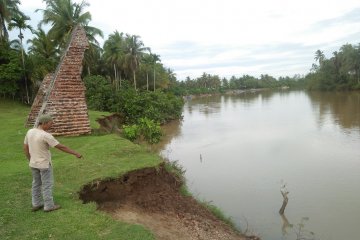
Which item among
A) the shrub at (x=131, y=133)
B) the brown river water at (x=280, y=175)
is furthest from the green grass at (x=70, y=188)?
the brown river water at (x=280, y=175)

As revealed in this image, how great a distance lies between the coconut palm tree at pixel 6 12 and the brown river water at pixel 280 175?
1679 cm

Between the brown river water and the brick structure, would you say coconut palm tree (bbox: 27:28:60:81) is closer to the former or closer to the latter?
the brown river water

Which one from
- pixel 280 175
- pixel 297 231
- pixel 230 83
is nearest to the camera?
pixel 297 231

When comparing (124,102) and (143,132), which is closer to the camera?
(143,132)

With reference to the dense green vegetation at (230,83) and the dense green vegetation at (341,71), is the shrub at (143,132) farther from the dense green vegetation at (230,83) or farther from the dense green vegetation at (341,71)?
the dense green vegetation at (230,83)

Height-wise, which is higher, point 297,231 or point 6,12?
point 6,12

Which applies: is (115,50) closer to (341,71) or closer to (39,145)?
(39,145)

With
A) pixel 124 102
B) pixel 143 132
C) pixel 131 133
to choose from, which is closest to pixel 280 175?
pixel 143 132

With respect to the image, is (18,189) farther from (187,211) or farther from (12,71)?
(12,71)

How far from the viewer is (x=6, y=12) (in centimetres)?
2986

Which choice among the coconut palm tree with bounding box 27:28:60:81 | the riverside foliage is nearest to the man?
the riverside foliage

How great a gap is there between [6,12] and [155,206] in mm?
27847

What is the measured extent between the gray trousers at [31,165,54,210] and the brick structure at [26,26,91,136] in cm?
658

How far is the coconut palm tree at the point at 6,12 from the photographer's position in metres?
29.6
